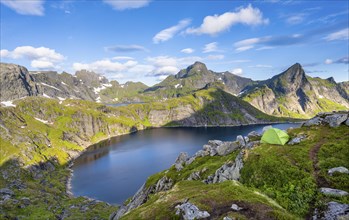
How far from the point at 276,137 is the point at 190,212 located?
31477mm

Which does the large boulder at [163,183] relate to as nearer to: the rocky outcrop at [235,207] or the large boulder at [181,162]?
the large boulder at [181,162]

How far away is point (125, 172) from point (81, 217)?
66.5 metres

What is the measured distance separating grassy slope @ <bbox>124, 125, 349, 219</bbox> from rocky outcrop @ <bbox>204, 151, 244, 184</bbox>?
4.12ft

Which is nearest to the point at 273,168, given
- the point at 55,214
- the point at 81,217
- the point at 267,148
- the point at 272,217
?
the point at 267,148

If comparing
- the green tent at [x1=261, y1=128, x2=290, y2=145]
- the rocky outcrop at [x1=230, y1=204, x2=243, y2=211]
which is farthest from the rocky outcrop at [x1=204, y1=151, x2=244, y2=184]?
the rocky outcrop at [x1=230, y1=204, x2=243, y2=211]

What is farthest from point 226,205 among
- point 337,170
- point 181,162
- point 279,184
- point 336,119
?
point 181,162

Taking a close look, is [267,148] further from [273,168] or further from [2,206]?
[2,206]

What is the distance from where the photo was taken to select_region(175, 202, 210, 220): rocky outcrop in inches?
1073

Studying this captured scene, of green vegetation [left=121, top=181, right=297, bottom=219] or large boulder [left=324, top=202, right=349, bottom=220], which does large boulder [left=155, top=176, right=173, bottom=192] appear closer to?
green vegetation [left=121, top=181, right=297, bottom=219]

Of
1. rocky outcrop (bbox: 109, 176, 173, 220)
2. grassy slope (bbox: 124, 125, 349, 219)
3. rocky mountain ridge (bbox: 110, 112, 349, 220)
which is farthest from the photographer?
rocky outcrop (bbox: 109, 176, 173, 220)

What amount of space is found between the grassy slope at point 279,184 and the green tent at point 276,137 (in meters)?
3.99

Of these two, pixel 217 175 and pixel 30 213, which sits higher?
pixel 217 175

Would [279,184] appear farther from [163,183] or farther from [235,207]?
[163,183]

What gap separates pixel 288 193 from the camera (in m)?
34.3
